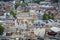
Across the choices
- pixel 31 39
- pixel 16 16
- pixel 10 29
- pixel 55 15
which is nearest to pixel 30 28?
pixel 10 29

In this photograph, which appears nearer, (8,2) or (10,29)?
(10,29)

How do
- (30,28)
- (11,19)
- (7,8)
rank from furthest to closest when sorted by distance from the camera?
1. (7,8)
2. (11,19)
3. (30,28)

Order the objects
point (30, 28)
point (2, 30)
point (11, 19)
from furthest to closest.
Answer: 1. point (11, 19)
2. point (30, 28)
3. point (2, 30)

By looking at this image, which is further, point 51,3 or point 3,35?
point 51,3

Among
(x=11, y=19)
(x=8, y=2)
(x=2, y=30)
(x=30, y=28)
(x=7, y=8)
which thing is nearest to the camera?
(x=2, y=30)

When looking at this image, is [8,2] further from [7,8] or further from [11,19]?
[11,19]

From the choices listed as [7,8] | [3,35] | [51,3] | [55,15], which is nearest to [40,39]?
[3,35]

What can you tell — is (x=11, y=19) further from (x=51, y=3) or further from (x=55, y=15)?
(x=51, y=3)

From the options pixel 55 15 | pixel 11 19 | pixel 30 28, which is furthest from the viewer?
pixel 55 15
